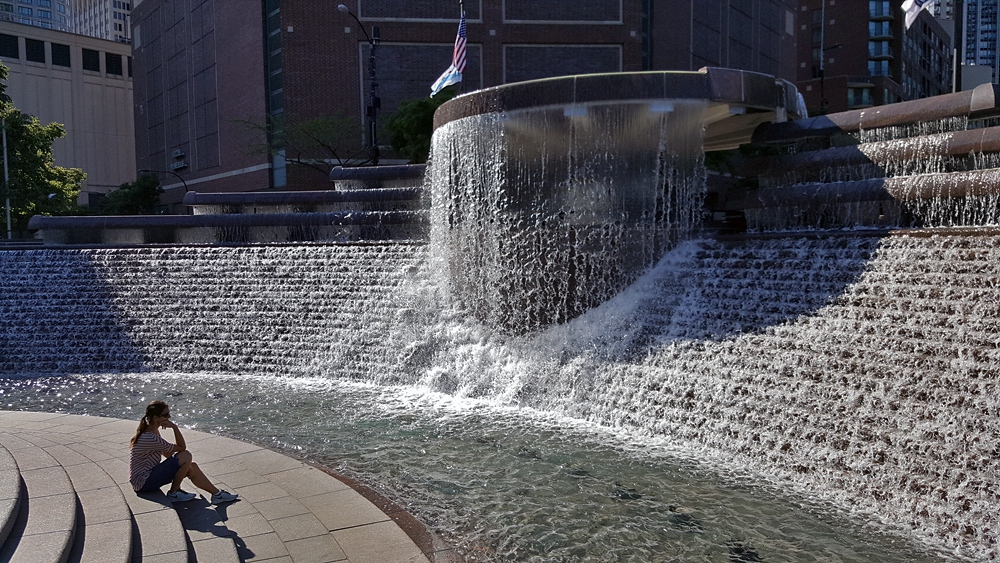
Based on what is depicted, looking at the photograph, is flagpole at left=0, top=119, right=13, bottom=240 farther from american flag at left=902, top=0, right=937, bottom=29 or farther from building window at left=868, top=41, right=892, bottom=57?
building window at left=868, top=41, right=892, bottom=57

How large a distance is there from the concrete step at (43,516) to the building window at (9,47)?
2951 inches

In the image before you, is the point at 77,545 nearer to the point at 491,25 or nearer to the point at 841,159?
the point at 841,159

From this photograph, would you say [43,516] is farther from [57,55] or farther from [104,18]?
[104,18]

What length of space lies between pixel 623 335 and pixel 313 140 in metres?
27.2

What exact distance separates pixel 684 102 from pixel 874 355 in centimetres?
522

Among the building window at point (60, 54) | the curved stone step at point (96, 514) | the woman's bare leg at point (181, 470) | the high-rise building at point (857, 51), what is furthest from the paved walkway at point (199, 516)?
the building window at point (60, 54)

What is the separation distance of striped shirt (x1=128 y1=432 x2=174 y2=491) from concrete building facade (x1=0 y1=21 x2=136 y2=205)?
2936 inches

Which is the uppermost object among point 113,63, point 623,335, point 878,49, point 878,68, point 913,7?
point 113,63

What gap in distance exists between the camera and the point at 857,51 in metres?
61.0

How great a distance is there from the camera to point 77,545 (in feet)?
17.6

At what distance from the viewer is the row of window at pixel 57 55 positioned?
68875mm

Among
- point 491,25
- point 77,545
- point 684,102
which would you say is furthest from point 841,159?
point 491,25

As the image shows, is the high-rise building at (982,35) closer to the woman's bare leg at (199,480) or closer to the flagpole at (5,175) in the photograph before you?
the flagpole at (5,175)

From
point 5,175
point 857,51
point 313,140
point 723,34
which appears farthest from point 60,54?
point 857,51
